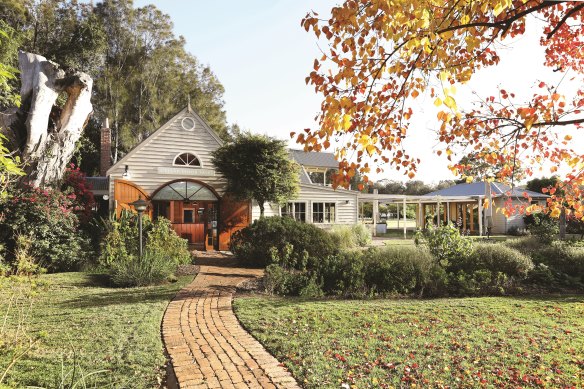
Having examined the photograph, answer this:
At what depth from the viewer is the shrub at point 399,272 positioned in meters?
7.99

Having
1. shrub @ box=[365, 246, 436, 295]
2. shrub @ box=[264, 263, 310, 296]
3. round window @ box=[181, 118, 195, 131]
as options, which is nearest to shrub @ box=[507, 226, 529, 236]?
shrub @ box=[365, 246, 436, 295]

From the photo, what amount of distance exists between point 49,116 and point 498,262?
49.8 feet

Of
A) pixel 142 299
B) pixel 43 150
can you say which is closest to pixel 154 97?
pixel 43 150

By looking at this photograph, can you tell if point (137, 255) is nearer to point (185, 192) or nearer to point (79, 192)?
point (79, 192)

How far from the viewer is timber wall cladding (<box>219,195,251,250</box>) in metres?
15.4

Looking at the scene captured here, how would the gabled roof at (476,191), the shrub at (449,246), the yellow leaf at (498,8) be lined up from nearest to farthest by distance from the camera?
the yellow leaf at (498,8) < the shrub at (449,246) < the gabled roof at (476,191)

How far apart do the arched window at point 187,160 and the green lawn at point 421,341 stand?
940 centimetres

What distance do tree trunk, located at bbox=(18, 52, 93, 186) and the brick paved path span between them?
8155 millimetres

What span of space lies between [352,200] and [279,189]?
19.9ft

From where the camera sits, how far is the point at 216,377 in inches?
148

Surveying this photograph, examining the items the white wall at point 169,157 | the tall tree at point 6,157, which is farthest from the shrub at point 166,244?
the tall tree at point 6,157

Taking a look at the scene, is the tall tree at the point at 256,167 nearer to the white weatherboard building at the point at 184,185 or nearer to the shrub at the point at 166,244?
the white weatherboard building at the point at 184,185

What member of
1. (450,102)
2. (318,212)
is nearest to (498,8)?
(450,102)

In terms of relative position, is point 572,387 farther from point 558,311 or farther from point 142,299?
point 142,299
